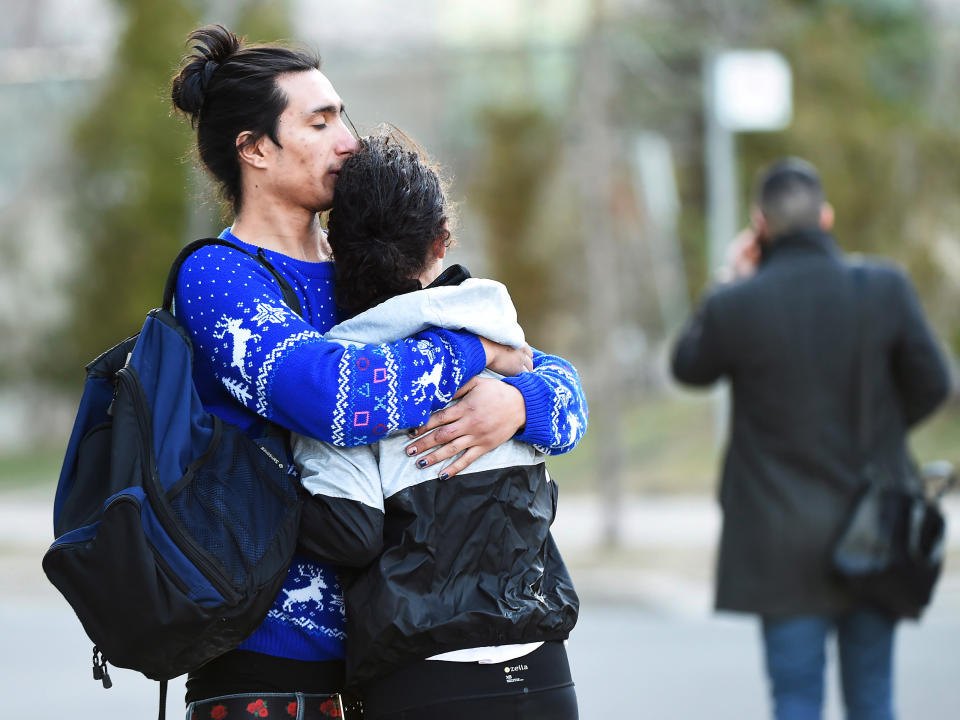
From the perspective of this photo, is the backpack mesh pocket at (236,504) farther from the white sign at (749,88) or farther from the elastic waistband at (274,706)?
the white sign at (749,88)

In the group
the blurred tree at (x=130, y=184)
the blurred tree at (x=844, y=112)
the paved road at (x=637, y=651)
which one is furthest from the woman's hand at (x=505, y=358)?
the blurred tree at (x=844, y=112)

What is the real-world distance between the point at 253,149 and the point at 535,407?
2.32 feet

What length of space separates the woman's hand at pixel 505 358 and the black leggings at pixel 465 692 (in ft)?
1.64

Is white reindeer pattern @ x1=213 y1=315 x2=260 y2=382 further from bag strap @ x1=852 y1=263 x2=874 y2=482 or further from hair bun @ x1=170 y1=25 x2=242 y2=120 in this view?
bag strap @ x1=852 y1=263 x2=874 y2=482

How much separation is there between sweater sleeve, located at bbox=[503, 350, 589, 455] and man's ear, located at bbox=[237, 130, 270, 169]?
60 cm

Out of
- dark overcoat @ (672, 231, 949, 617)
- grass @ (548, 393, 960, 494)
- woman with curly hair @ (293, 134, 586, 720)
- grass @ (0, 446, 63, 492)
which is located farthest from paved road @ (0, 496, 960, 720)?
grass @ (0, 446, 63, 492)

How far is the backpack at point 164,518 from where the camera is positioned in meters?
2.30

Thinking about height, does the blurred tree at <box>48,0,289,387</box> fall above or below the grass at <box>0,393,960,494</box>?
above

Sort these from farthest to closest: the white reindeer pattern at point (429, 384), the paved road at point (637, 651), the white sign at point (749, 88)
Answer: the white sign at point (749, 88)
the paved road at point (637, 651)
the white reindeer pattern at point (429, 384)

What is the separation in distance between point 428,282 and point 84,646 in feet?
21.9

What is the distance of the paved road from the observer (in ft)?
22.7

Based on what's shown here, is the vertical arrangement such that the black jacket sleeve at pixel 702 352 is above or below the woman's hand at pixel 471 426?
above

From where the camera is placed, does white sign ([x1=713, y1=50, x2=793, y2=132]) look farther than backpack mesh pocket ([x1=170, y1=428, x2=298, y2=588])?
Yes

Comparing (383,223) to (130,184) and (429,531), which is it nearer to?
(429,531)
